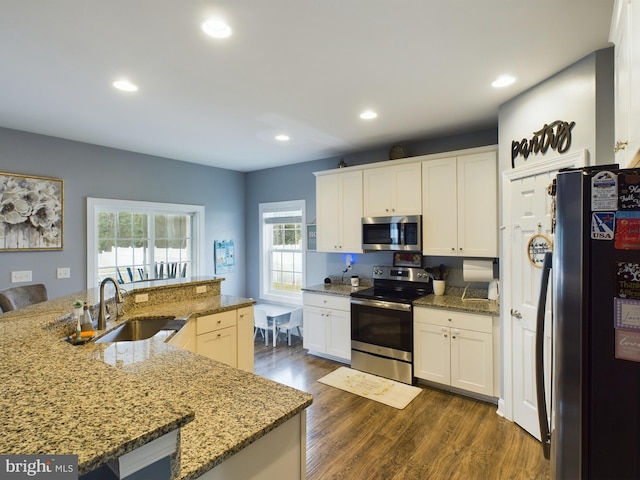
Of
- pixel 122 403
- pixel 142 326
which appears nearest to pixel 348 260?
pixel 142 326

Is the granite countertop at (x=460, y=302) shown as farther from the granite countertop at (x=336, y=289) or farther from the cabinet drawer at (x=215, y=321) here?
the cabinet drawer at (x=215, y=321)

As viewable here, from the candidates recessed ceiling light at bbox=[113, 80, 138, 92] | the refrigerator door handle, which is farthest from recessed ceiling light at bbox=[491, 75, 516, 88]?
recessed ceiling light at bbox=[113, 80, 138, 92]

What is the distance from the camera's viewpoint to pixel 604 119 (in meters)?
2.00

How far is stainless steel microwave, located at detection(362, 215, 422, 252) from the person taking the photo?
3.59 metres

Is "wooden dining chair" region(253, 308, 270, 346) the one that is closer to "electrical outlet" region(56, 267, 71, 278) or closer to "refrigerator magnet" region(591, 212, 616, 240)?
"electrical outlet" region(56, 267, 71, 278)

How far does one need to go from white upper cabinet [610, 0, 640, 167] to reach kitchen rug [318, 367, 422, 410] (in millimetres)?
2557

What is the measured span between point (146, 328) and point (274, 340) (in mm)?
2412

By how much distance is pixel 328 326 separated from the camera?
4098mm

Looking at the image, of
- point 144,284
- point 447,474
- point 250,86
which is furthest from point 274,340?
point 250,86

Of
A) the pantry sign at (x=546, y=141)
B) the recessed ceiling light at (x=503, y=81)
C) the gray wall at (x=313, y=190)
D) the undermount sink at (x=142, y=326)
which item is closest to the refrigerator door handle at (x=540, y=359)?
the pantry sign at (x=546, y=141)

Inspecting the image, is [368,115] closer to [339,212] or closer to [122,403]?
[339,212]

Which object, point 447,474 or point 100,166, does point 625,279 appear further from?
point 100,166

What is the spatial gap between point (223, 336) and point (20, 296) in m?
1.80

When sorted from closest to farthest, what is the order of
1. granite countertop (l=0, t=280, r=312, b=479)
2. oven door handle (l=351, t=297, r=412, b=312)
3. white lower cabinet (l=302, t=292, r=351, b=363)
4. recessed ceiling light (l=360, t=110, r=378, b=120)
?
granite countertop (l=0, t=280, r=312, b=479) → recessed ceiling light (l=360, t=110, r=378, b=120) → oven door handle (l=351, t=297, r=412, b=312) → white lower cabinet (l=302, t=292, r=351, b=363)
